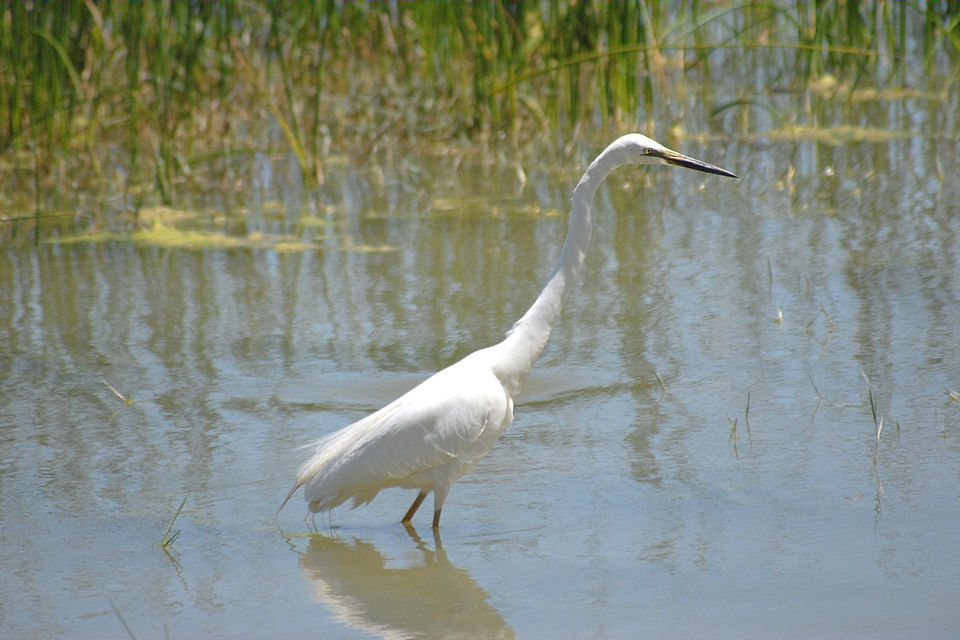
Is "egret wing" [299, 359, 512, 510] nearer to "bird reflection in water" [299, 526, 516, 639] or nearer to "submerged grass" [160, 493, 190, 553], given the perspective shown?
"bird reflection in water" [299, 526, 516, 639]

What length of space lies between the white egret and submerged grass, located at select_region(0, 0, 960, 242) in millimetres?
3179

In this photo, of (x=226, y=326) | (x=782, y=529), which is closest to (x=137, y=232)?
(x=226, y=326)

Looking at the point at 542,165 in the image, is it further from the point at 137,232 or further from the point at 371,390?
the point at 371,390

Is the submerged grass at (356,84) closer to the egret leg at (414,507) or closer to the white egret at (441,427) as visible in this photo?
the white egret at (441,427)

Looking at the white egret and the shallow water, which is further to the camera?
the white egret

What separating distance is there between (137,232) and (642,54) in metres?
2.94

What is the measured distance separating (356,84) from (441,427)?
228 inches

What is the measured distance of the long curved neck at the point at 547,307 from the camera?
11.1 feet

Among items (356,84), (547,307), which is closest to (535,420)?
(547,307)

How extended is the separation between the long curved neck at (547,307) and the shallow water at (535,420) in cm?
29

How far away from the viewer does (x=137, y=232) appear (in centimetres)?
641

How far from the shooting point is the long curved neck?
3.38m

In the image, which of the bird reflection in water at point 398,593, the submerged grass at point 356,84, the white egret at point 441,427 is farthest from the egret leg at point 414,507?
the submerged grass at point 356,84

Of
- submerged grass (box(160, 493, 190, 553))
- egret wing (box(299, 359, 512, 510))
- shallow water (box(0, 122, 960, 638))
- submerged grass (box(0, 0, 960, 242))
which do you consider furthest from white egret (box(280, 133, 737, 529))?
submerged grass (box(0, 0, 960, 242))
